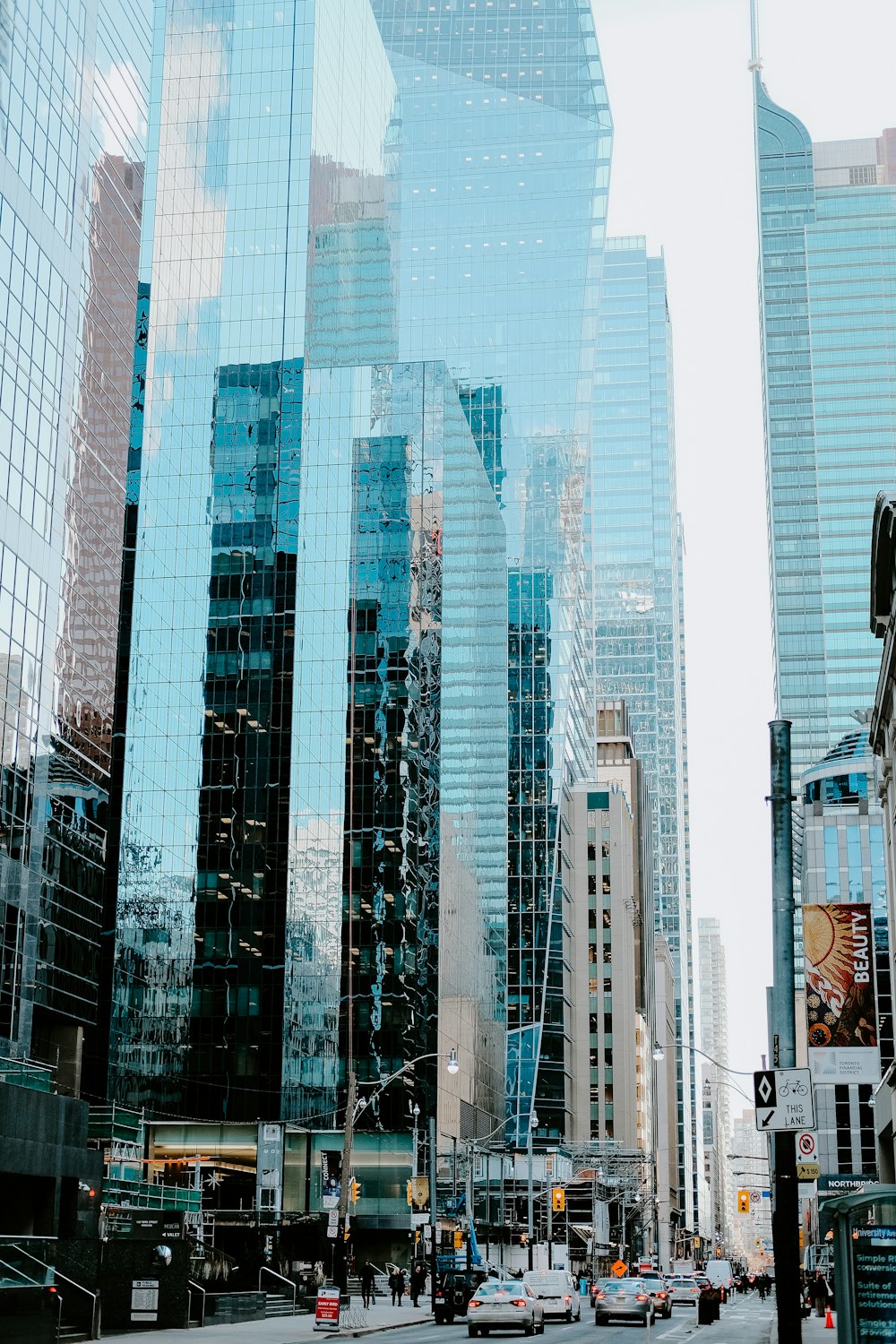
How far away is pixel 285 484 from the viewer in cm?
12544

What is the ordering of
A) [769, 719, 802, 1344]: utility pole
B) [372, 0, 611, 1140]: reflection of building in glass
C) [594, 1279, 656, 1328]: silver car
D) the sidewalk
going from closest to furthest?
[769, 719, 802, 1344]: utility pole, the sidewalk, [594, 1279, 656, 1328]: silver car, [372, 0, 611, 1140]: reflection of building in glass

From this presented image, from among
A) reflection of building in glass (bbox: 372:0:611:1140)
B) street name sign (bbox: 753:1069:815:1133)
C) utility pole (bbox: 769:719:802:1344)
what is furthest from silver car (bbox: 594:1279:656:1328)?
reflection of building in glass (bbox: 372:0:611:1140)

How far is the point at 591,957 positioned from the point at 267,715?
75.6 meters

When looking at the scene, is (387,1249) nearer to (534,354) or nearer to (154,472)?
(154,472)

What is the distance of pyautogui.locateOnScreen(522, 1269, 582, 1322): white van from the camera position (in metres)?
57.2

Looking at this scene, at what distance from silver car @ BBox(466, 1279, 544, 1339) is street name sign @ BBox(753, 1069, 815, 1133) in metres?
26.7

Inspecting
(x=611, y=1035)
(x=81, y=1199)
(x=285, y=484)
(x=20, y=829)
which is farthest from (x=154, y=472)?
(x=611, y=1035)

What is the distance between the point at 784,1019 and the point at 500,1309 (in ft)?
92.4

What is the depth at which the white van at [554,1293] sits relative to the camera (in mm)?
57219

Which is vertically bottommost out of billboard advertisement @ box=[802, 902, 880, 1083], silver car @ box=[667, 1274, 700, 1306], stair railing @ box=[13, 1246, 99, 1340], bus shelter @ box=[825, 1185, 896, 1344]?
silver car @ box=[667, 1274, 700, 1306]

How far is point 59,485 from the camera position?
67812 millimetres

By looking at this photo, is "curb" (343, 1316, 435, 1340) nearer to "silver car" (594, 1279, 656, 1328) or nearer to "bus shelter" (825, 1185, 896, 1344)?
"silver car" (594, 1279, 656, 1328)

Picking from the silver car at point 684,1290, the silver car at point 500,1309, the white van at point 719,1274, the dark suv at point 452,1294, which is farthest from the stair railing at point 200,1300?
the white van at point 719,1274

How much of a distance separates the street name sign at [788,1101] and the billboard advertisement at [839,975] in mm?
24458
